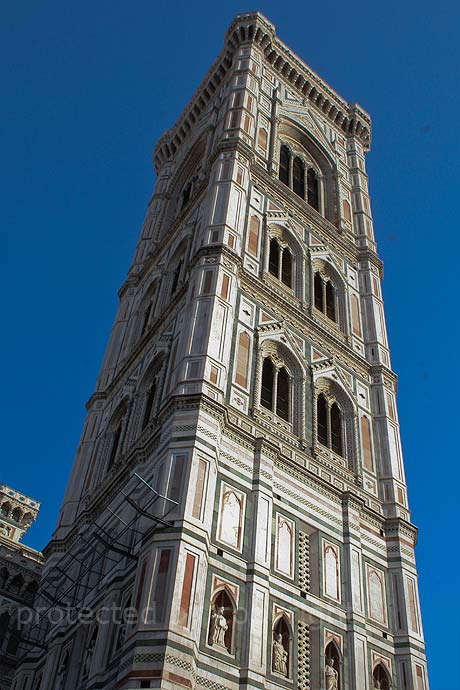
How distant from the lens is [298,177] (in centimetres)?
2819

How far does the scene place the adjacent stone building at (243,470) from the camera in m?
13.0

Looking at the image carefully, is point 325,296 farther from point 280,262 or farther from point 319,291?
point 280,262

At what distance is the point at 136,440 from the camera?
1722 centimetres

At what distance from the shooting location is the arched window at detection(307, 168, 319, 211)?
2764cm

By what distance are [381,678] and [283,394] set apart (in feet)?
20.9

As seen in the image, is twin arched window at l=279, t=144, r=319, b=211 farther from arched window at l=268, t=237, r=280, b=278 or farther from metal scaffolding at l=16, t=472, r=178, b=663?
metal scaffolding at l=16, t=472, r=178, b=663

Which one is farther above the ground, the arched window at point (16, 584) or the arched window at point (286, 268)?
the arched window at point (286, 268)

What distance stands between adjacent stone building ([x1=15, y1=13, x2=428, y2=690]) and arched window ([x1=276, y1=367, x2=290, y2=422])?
38mm

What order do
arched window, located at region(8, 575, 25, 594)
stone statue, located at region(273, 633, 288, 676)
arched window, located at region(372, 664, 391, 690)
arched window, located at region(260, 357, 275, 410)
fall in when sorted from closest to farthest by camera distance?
stone statue, located at region(273, 633, 288, 676), arched window, located at region(372, 664, 391, 690), arched window, located at region(260, 357, 275, 410), arched window, located at region(8, 575, 25, 594)

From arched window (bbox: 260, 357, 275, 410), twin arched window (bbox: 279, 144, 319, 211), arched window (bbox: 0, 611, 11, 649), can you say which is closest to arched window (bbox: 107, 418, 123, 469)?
arched window (bbox: 260, 357, 275, 410)

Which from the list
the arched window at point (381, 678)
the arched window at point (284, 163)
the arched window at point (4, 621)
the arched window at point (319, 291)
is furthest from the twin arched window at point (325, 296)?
the arched window at point (4, 621)

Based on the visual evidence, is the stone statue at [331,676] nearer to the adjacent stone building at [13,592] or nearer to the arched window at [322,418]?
the arched window at [322,418]

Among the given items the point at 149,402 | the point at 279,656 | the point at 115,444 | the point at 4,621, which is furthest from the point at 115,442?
the point at 279,656

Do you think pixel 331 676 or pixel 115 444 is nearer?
pixel 331 676
